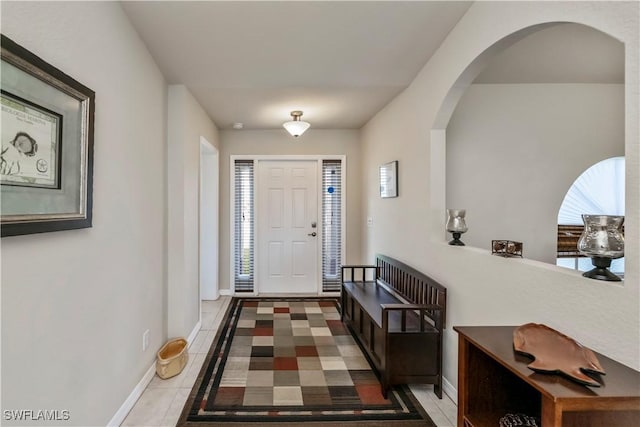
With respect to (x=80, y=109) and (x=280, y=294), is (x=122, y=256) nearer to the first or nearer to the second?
(x=80, y=109)

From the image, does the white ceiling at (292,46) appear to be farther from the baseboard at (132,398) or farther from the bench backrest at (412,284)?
the baseboard at (132,398)

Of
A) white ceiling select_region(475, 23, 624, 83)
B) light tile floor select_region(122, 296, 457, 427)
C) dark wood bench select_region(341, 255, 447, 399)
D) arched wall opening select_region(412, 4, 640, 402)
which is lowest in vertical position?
light tile floor select_region(122, 296, 457, 427)

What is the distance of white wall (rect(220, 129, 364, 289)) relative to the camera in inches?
182

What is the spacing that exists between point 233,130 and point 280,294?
2.51 meters

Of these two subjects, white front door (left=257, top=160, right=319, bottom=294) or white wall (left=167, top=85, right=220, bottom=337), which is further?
white front door (left=257, top=160, right=319, bottom=294)

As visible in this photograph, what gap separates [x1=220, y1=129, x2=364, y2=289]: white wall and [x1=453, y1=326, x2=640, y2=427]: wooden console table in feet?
11.3

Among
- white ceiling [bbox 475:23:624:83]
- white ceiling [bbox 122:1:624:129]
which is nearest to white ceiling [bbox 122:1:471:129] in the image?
white ceiling [bbox 122:1:624:129]

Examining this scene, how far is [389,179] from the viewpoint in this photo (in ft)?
11.1

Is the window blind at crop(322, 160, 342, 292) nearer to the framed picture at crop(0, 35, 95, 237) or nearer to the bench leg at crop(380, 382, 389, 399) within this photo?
the bench leg at crop(380, 382, 389, 399)

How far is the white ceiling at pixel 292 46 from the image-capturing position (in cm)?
186

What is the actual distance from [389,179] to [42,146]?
9.19 feet

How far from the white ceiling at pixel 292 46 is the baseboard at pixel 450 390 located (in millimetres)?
2373

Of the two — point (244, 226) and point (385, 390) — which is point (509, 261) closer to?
point (385, 390)

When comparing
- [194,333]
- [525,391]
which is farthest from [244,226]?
[525,391]
